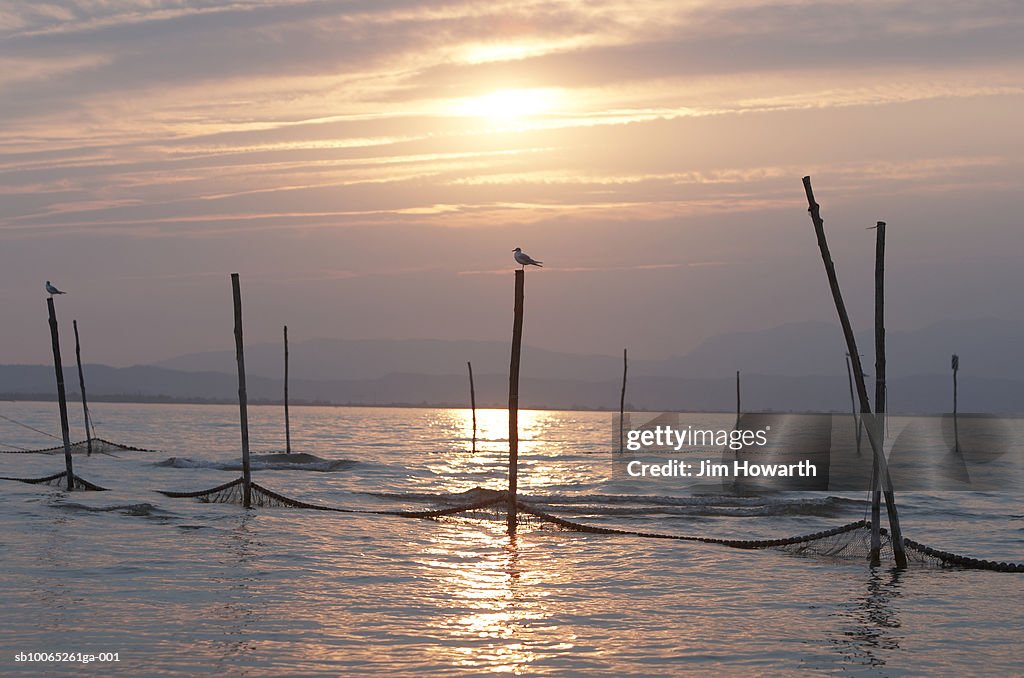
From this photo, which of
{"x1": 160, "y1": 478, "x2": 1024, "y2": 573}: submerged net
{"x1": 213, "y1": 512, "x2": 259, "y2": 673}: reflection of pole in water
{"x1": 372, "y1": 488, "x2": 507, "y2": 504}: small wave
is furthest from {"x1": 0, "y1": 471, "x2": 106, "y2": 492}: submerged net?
{"x1": 213, "y1": 512, "x2": 259, "y2": 673}: reflection of pole in water

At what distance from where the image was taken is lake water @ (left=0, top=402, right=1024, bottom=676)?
12852 mm

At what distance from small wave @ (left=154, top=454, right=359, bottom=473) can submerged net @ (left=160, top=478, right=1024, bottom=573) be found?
17056 mm

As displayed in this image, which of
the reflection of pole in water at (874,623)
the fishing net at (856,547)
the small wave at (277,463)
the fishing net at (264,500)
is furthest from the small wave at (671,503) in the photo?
the reflection of pole in water at (874,623)

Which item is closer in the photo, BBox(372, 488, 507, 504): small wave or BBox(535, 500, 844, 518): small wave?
BBox(535, 500, 844, 518): small wave

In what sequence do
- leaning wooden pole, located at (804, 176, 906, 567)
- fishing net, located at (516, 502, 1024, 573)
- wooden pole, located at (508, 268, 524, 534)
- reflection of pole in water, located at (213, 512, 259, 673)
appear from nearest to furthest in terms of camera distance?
reflection of pole in water, located at (213, 512, 259, 673), leaning wooden pole, located at (804, 176, 906, 567), fishing net, located at (516, 502, 1024, 573), wooden pole, located at (508, 268, 524, 534)

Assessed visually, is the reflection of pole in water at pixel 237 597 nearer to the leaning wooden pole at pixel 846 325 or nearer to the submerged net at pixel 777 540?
the submerged net at pixel 777 540

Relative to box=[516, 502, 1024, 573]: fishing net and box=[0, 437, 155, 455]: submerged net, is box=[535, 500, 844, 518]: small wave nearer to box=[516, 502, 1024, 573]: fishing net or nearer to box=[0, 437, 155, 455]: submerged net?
box=[516, 502, 1024, 573]: fishing net

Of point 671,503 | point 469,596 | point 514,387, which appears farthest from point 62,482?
point 469,596

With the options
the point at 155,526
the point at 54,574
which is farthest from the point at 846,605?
the point at 155,526

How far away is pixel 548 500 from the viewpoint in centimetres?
3347

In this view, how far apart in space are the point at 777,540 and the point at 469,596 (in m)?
7.63

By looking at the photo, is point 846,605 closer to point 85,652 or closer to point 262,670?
point 262,670

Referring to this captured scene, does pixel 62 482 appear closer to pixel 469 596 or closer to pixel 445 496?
pixel 445 496

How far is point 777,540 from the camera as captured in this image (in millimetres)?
21609
